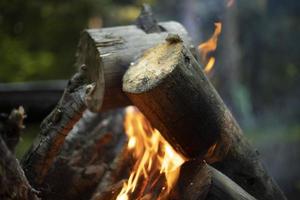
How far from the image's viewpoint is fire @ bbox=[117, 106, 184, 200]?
317 centimetres

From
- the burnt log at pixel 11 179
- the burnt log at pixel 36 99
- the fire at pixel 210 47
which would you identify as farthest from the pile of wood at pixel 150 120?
the burnt log at pixel 36 99

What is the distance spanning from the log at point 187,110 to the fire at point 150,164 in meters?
0.19

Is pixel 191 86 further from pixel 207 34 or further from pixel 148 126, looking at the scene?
pixel 207 34

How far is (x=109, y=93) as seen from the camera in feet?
11.0

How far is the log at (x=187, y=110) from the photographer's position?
2885 millimetres

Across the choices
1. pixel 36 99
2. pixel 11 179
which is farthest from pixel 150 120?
pixel 36 99

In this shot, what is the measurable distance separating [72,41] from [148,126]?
21.1ft

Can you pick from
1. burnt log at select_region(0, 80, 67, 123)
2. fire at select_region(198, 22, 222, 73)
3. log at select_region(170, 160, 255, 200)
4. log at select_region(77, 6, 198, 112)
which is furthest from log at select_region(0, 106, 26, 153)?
burnt log at select_region(0, 80, 67, 123)

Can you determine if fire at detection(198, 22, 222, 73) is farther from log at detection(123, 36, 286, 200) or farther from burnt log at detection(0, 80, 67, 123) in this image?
burnt log at detection(0, 80, 67, 123)

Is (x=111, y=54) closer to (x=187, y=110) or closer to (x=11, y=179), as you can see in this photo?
(x=187, y=110)

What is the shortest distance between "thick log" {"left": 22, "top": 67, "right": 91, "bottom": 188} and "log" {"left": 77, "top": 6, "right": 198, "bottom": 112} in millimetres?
161

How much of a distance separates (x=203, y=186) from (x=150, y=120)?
0.55 meters

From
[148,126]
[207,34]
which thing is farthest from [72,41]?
[148,126]

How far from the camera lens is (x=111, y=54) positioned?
3330 millimetres
